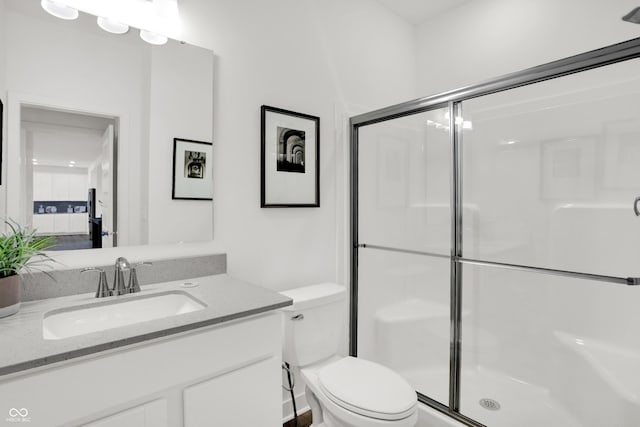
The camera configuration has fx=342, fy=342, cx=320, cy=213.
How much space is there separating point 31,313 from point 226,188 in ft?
2.91

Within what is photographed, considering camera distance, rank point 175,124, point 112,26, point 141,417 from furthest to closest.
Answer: point 175,124 → point 112,26 → point 141,417

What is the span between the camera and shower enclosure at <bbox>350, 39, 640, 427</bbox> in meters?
1.51

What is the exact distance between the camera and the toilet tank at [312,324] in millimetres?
1655

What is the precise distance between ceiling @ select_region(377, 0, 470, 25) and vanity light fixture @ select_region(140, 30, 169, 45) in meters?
1.69

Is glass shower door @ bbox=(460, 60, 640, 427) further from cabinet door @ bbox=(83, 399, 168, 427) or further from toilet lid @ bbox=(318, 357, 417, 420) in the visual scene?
cabinet door @ bbox=(83, 399, 168, 427)

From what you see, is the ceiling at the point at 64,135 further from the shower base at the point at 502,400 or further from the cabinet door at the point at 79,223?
the shower base at the point at 502,400

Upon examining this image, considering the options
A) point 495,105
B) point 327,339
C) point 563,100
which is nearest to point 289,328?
point 327,339

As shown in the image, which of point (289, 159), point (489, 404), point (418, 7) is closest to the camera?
point (489, 404)

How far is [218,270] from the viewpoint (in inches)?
65.7

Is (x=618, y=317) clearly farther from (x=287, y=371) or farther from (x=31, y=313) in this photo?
(x=31, y=313)

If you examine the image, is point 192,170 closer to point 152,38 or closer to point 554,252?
point 152,38

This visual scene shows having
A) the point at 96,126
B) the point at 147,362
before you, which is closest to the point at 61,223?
the point at 96,126

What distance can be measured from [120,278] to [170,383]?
0.53 m

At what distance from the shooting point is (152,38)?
149 cm
